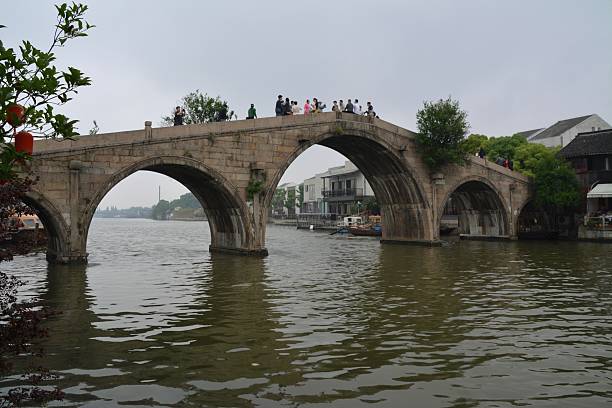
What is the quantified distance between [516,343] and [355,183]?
58.0 metres

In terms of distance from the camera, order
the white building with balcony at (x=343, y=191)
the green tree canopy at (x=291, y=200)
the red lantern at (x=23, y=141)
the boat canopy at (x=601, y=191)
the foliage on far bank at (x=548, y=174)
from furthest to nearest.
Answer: the green tree canopy at (x=291, y=200)
the white building with balcony at (x=343, y=191)
the foliage on far bank at (x=548, y=174)
the boat canopy at (x=601, y=191)
the red lantern at (x=23, y=141)

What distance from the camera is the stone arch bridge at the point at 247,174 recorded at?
1853cm

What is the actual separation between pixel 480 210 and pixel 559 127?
74.2 feet

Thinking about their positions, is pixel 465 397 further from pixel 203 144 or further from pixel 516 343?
pixel 203 144

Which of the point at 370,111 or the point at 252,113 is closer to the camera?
the point at 252,113

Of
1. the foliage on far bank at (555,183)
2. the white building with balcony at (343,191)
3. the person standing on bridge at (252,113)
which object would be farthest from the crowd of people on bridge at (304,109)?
the white building with balcony at (343,191)

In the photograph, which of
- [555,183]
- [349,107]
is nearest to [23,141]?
[349,107]

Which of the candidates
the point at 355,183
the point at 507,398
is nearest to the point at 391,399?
the point at 507,398

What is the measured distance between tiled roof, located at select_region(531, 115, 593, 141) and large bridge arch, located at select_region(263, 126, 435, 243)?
93.4 feet

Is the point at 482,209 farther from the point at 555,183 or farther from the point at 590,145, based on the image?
the point at 590,145

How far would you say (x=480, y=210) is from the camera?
3919 cm

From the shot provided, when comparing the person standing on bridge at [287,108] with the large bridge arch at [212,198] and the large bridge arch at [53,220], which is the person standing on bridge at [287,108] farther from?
the large bridge arch at [53,220]

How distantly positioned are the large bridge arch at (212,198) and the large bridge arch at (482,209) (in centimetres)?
1616

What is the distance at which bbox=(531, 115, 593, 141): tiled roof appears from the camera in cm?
5335
